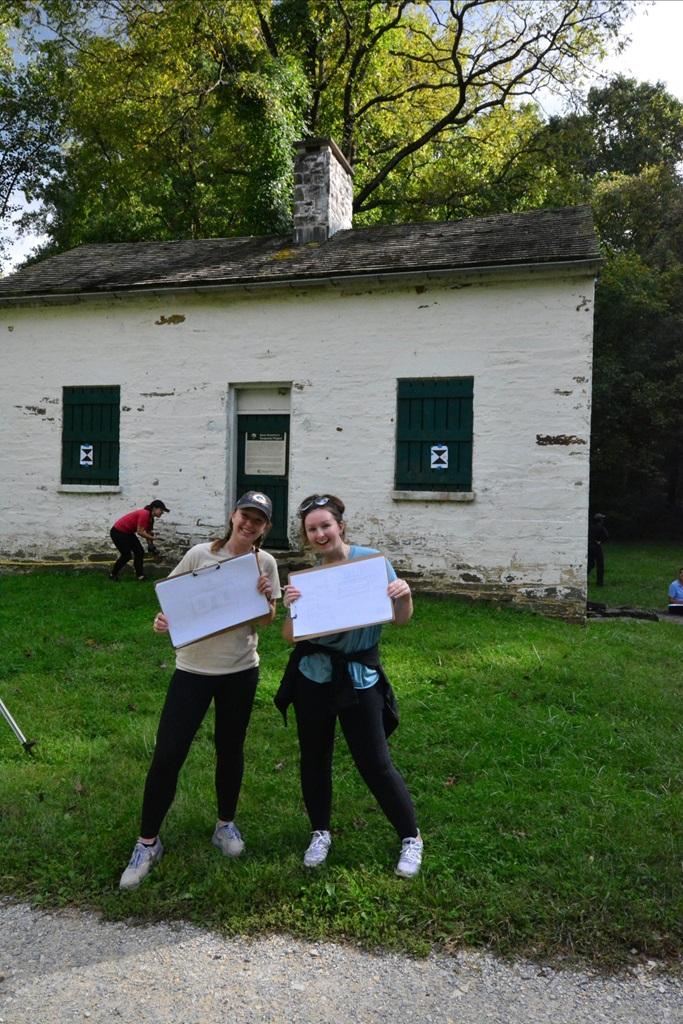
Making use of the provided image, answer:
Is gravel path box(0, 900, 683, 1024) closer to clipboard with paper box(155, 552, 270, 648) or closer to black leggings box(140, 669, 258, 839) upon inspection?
black leggings box(140, 669, 258, 839)

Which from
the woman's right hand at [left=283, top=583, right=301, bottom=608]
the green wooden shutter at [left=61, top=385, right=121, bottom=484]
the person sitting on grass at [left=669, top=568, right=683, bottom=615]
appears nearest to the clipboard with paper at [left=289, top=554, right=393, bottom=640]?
the woman's right hand at [left=283, top=583, right=301, bottom=608]

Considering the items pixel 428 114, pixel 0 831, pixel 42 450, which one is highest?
pixel 428 114

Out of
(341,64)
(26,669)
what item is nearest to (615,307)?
(341,64)

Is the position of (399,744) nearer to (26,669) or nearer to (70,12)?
(26,669)

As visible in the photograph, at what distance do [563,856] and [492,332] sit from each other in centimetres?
839

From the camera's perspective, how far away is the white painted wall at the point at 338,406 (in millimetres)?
10672

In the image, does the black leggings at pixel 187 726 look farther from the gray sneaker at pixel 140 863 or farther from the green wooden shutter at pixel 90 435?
the green wooden shutter at pixel 90 435

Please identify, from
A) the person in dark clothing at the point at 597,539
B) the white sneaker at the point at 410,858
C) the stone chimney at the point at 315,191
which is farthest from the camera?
the person in dark clothing at the point at 597,539

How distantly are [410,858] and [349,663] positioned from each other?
101 cm

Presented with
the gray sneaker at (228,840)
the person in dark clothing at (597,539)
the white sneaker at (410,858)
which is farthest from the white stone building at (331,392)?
the gray sneaker at (228,840)

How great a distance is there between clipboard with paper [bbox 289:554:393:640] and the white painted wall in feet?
24.7

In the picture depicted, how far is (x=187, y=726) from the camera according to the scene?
12.1ft

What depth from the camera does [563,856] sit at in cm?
386

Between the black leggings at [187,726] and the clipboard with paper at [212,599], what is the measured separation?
0.25 meters
